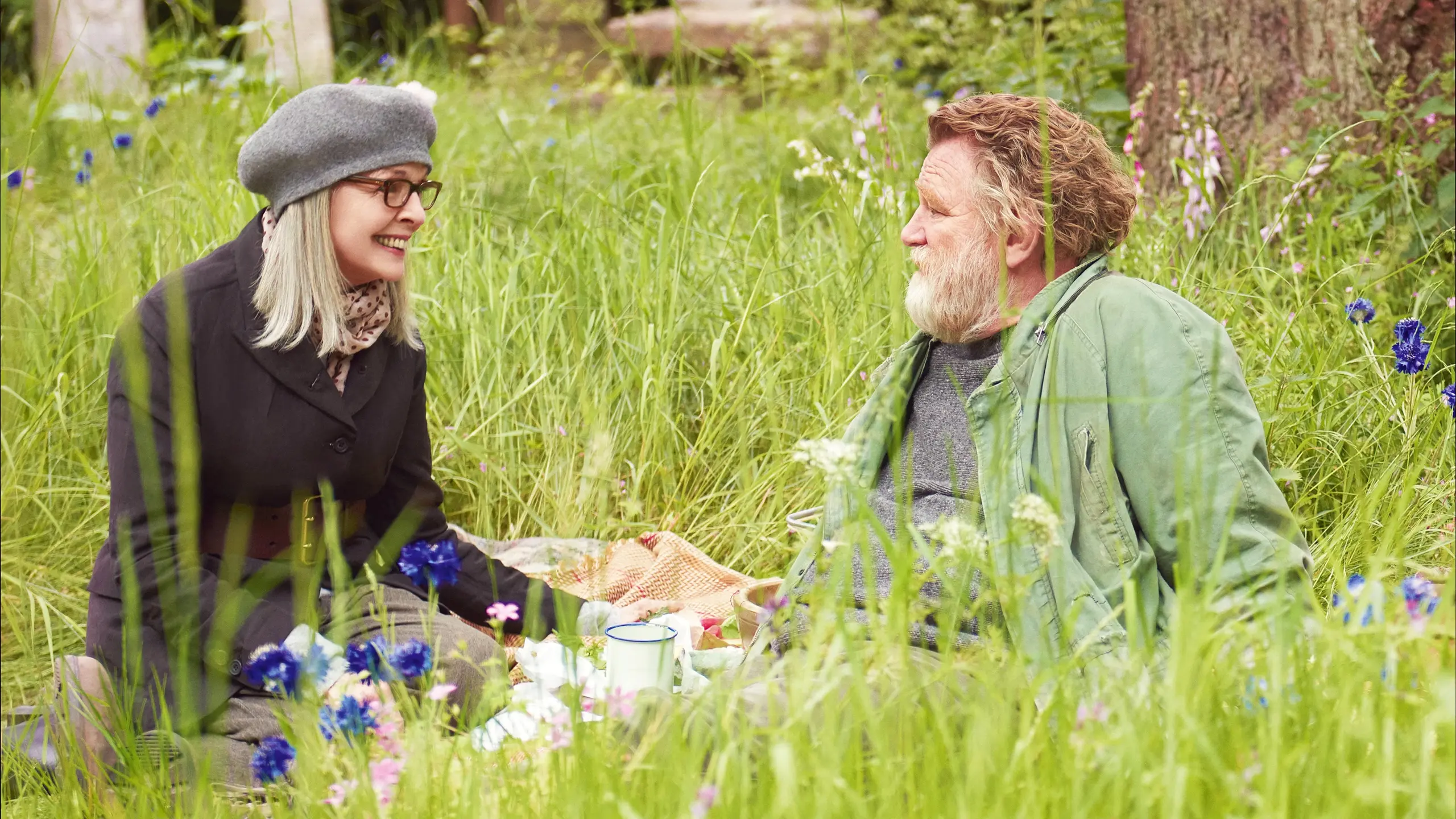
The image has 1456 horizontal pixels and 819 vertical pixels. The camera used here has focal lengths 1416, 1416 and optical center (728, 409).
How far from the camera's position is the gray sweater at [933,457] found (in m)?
2.52

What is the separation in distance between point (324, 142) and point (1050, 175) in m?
1.35

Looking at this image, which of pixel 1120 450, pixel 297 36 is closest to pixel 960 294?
pixel 1120 450

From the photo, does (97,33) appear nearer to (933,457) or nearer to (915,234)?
(915,234)

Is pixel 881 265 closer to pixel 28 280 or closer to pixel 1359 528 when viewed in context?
pixel 1359 528

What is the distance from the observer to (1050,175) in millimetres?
2553

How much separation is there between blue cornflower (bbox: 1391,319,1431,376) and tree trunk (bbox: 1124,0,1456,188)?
44.6 inches

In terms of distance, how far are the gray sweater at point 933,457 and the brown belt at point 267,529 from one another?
99 cm

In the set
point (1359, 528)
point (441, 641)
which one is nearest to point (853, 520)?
point (441, 641)

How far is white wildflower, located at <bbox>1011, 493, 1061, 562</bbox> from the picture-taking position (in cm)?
162

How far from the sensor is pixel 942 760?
1.56 meters

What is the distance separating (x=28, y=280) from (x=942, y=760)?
359 cm

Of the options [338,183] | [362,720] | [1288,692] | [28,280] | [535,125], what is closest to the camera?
[1288,692]

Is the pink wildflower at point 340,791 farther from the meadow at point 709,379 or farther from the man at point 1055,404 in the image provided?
the man at point 1055,404

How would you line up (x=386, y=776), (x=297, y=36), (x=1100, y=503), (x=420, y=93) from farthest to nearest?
(x=297, y=36) → (x=420, y=93) → (x=1100, y=503) → (x=386, y=776)
